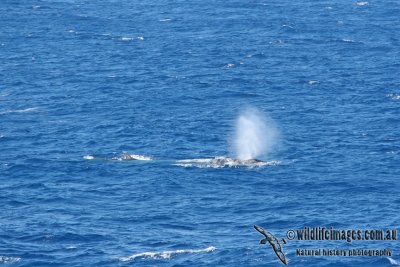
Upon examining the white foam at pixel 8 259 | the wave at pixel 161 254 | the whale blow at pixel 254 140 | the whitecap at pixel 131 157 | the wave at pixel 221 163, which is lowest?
the whale blow at pixel 254 140

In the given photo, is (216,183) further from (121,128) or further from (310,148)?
(121,128)

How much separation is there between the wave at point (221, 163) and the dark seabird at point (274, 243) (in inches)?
1281

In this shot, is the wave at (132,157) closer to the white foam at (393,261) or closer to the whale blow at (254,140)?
→ the whale blow at (254,140)

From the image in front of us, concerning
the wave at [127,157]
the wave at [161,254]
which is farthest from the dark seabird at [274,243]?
the wave at [127,157]

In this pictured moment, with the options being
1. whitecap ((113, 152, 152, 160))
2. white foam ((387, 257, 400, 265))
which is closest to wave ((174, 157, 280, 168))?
whitecap ((113, 152, 152, 160))

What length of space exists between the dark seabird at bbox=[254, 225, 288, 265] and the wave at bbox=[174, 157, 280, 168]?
1281 inches

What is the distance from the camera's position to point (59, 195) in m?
162

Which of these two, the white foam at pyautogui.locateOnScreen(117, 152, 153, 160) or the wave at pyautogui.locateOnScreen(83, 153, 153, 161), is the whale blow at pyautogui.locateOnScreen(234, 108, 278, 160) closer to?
the white foam at pyautogui.locateOnScreen(117, 152, 153, 160)

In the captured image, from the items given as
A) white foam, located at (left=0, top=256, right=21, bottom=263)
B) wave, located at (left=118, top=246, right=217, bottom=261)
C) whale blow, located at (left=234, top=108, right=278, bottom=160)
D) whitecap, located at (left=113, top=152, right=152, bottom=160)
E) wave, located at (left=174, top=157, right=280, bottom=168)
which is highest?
white foam, located at (left=0, top=256, right=21, bottom=263)

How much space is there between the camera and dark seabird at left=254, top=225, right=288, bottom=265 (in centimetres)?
13325

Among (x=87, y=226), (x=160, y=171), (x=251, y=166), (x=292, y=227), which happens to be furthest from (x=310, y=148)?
(x=87, y=226)

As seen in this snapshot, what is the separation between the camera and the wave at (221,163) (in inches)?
6934

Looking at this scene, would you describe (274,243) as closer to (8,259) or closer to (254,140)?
(8,259)

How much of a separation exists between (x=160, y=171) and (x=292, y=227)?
3359 cm
